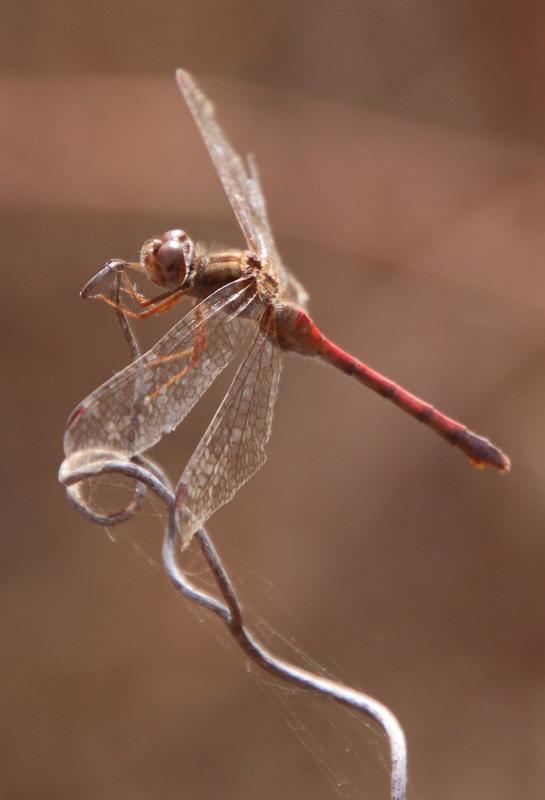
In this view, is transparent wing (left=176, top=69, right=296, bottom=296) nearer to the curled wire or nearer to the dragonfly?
the dragonfly

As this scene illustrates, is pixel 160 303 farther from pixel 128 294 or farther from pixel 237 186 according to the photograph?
pixel 237 186

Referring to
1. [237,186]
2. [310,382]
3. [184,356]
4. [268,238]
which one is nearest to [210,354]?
[184,356]

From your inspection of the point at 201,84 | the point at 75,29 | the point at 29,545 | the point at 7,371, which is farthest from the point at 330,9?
the point at 29,545

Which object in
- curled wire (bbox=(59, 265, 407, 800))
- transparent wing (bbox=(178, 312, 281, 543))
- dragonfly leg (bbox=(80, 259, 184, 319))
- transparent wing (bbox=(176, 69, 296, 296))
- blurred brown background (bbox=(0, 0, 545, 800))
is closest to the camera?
curled wire (bbox=(59, 265, 407, 800))

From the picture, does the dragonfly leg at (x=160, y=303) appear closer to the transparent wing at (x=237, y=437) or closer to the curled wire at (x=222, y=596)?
the transparent wing at (x=237, y=437)

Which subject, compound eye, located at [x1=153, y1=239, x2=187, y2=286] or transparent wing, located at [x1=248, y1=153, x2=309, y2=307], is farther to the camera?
transparent wing, located at [x1=248, y1=153, x2=309, y2=307]

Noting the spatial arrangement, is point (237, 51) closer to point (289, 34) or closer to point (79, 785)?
point (289, 34)

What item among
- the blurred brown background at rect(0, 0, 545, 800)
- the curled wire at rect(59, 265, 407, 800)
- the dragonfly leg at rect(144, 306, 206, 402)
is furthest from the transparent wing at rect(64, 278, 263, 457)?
the blurred brown background at rect(0, 0, 545, 800)
